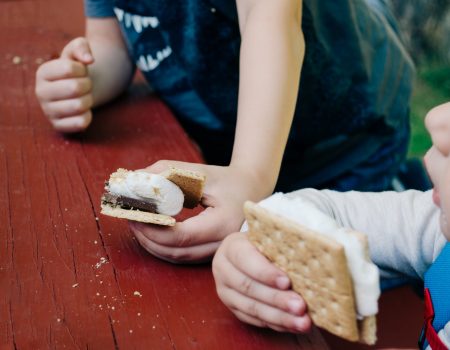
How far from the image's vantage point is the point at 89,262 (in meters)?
0.92

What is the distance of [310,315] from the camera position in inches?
28.7

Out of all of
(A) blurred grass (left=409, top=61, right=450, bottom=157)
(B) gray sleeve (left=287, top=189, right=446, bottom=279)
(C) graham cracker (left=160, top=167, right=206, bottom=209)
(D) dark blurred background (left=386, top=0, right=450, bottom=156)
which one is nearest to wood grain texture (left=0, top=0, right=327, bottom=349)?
(C) graham cracker (left=160, top=167, right=206, bottom=209)

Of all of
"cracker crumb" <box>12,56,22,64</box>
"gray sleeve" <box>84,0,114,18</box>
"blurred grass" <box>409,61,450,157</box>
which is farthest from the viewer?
"blurred grass" <box>409,61,450,157</box>

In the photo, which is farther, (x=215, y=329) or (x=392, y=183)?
(x=392, y=183)

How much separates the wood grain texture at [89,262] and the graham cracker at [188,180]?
0.34 ft

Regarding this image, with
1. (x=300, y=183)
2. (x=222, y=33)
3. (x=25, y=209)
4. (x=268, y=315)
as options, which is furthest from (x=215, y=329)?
(x=300, y=183)

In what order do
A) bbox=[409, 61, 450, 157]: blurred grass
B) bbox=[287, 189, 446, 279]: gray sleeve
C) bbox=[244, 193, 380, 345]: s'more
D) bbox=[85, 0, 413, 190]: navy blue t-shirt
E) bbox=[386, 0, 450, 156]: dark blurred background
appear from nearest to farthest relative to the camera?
bbox=[244, 193, 380, 345]: s'more → bbox=[287, 189, 446, 279]: gray sleeve → bbox=[85, 0, 413, 190]: navy blue t-shirt → bbox=[409, 61, 450, 157]: blurred grass → bbox=[386, 0, 450, 156]: dark blurred background

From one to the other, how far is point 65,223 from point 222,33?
625 millimetres

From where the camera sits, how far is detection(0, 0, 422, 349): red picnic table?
30.9 inches

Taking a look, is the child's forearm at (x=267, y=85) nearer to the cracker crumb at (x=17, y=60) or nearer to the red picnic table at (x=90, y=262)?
the red picnic table at (x=90, y=262)

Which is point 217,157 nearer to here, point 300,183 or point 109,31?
point 300,183

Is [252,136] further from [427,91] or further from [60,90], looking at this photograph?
[427,91]

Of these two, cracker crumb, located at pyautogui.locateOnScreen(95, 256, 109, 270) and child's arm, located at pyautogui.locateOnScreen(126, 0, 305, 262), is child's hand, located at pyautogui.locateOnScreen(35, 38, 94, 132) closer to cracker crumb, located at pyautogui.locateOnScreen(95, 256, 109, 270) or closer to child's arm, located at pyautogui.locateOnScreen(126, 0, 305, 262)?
child's arm, located at pyautogui.locateOnScreen(126, 0, 305, 262)

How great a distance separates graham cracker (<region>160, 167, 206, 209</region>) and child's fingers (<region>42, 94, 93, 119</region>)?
50 cm
